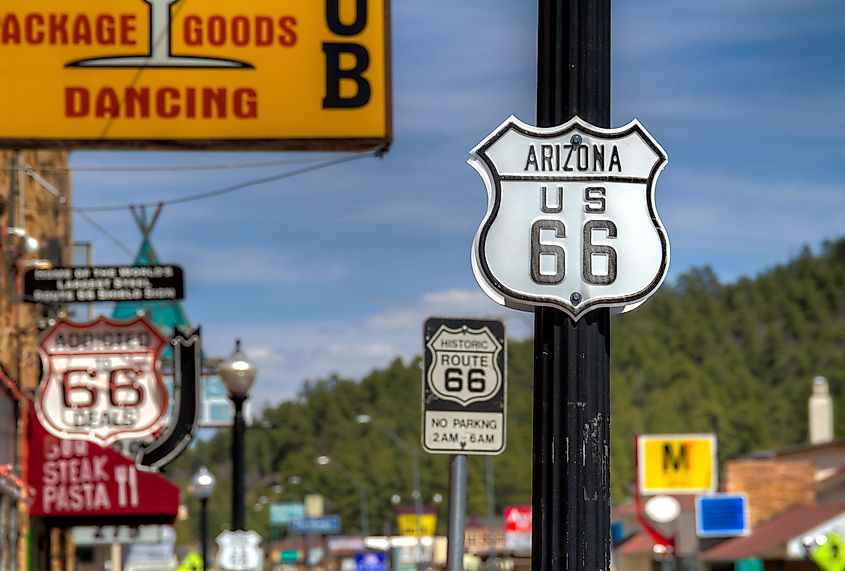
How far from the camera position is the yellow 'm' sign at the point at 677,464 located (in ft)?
129

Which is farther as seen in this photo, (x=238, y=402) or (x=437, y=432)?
(x=238, y=402)

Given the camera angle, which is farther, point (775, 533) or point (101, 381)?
point (775, 533)

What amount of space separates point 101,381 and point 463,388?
1254 cm

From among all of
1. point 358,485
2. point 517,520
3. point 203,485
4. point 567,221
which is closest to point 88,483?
point 203,485

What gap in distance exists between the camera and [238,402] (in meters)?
20.9

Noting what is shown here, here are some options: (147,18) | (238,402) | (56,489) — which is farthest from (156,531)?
(147,18)

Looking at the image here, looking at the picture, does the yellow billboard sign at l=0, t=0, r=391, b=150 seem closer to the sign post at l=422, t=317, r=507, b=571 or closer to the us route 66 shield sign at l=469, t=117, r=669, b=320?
the sign post at l=422, t=317, r=507, b=571

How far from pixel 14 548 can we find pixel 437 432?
16.6 m

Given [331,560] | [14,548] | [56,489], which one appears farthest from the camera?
[331,560]

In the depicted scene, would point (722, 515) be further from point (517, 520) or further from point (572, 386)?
point (572, 386)

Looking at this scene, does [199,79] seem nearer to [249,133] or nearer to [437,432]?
[249,133]

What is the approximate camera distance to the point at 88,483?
27.2m

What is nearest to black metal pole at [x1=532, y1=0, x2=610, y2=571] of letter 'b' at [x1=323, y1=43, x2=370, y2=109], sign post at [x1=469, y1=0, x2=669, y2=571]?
sign post at [x1=469, y1=0, x2=669, y2=571]

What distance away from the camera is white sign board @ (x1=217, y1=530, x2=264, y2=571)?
72.4 ft
